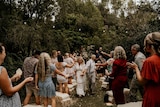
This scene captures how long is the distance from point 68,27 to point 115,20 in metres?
10.3

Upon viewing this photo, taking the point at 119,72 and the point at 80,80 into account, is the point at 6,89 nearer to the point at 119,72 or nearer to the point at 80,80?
the point at 119,72

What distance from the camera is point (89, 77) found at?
→ 13.1 m

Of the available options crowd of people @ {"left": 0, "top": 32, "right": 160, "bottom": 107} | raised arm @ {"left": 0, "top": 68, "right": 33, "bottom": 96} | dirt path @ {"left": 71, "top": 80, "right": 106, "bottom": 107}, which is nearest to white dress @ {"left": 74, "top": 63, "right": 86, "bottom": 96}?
crowd of people @ {"left": 0, "top": 32, "right": 160, "bottom": 107}

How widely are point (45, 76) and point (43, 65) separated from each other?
420 mm

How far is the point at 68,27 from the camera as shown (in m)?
31.3

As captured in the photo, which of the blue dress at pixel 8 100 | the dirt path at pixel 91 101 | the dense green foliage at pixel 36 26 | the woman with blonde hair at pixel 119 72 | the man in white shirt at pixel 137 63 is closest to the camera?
the blue dress at pixel 8 100

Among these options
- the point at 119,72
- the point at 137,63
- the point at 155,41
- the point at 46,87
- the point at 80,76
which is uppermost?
the point at 155,41

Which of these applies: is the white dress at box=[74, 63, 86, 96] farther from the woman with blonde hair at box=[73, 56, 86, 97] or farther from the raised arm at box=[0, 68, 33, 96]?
the raised arm at box=[0, 68, 33, 96]

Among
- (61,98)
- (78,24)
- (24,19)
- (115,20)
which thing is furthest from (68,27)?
(61,98)

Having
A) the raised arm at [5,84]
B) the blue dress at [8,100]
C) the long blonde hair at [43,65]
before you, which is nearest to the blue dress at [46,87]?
the long blonde hair at [43,65]

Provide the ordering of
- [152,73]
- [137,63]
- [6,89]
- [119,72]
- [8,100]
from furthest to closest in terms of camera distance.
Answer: [119,72] < [137,63] < [8,100] < [6,89] < [152,73]

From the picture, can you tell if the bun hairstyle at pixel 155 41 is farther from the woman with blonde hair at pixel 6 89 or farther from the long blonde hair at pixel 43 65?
the long blonde hair at pixel 43 65

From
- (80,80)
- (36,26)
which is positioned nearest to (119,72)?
(80,80)

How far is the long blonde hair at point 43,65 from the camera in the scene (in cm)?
739
